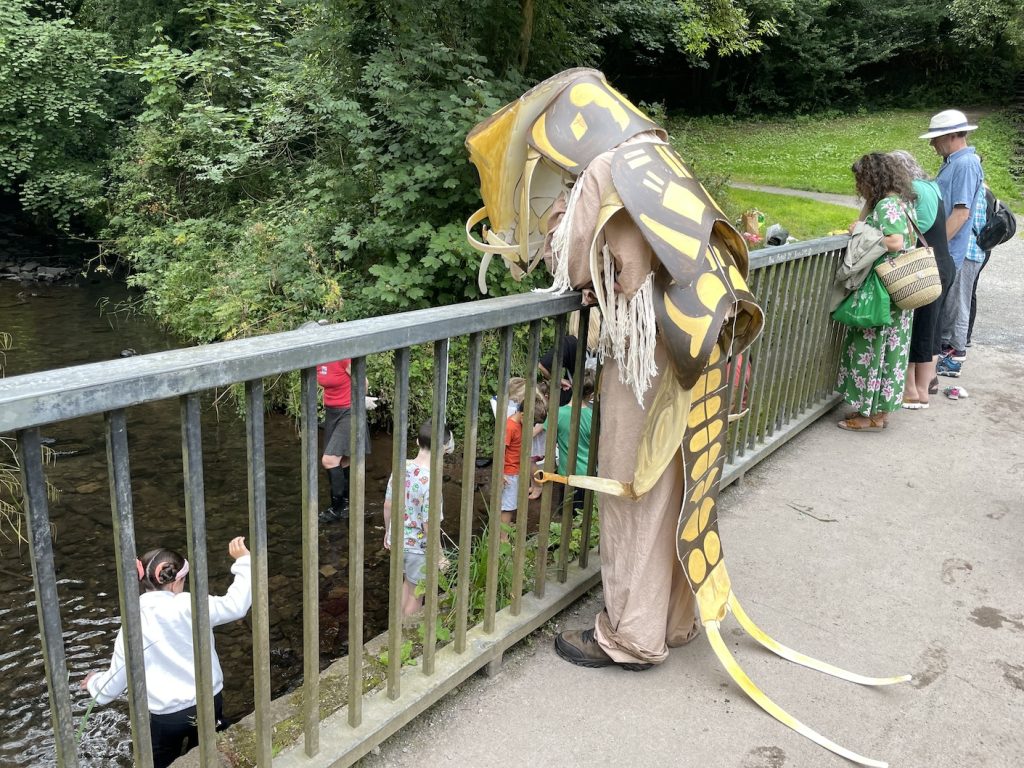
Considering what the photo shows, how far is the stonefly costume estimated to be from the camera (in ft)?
8.12

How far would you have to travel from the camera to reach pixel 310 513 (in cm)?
210

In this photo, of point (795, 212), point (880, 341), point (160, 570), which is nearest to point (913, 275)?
point (880, 341)

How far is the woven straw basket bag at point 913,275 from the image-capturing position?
495 centimetres

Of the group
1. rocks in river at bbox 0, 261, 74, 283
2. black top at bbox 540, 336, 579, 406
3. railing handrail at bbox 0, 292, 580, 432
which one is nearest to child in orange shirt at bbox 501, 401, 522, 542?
black top at bbox 540, 336, 579, 406

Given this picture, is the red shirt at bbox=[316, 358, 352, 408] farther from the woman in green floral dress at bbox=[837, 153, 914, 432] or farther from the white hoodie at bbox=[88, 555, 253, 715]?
the woman in green floral dress at bbox=[837, 153, 914, 432]

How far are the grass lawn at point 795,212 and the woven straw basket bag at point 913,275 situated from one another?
6.77 m

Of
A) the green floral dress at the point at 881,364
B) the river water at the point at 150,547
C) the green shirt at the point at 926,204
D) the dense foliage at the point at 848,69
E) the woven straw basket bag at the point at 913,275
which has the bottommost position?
the river water at the point at 150,547

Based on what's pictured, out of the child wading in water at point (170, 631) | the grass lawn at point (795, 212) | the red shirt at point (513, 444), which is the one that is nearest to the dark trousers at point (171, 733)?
the child wading in water at point (170, 631)

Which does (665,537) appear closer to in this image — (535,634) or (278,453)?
(535,634)

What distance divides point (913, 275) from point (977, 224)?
1.72m

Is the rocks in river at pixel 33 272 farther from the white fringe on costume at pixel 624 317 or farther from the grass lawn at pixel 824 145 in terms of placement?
the white fringe on costume at pixel 624 317

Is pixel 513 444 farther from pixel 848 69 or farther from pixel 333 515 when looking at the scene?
pixel 848 69

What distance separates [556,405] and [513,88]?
625cm

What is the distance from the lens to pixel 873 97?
31141 mm
